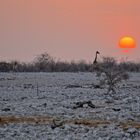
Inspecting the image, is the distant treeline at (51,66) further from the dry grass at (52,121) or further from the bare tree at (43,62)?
the dry grass at (52,121)

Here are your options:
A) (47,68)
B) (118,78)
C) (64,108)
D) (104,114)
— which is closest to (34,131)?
(104,114)

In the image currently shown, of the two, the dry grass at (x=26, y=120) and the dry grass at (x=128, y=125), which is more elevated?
the dry grass at (x=26, y=120)

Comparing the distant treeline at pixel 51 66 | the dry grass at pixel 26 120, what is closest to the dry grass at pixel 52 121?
the dry grass at pixel 26 120

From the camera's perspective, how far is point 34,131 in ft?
50.6

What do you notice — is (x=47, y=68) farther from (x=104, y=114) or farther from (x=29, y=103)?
(x=104, y=114)

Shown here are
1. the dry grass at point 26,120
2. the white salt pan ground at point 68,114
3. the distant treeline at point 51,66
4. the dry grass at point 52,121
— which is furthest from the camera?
the distant treeline at point 51,66

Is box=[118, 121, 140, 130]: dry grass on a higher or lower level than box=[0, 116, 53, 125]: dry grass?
lower

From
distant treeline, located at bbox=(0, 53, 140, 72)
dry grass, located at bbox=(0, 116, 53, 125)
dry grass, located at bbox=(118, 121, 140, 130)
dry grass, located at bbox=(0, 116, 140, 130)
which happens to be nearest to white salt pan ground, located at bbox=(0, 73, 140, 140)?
dry grass, located at bbox=(118, 121, 140, 130)

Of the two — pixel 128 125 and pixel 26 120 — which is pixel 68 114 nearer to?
pixel 26 120

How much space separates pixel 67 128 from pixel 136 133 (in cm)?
Result: 189

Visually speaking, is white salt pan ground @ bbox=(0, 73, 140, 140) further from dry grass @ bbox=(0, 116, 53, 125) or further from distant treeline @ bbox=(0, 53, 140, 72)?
distant treeline @ bbox=(0, 53, 140, 72)

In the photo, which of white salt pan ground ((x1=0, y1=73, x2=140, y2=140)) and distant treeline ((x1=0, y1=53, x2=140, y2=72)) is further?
distant treeline ((x1=0, y1=53, x2=140, y2=72))

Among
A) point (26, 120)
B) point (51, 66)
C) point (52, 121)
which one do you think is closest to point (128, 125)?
point (52, 121)

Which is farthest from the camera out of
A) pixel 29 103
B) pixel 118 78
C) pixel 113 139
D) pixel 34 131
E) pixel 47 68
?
pixel 47 68
